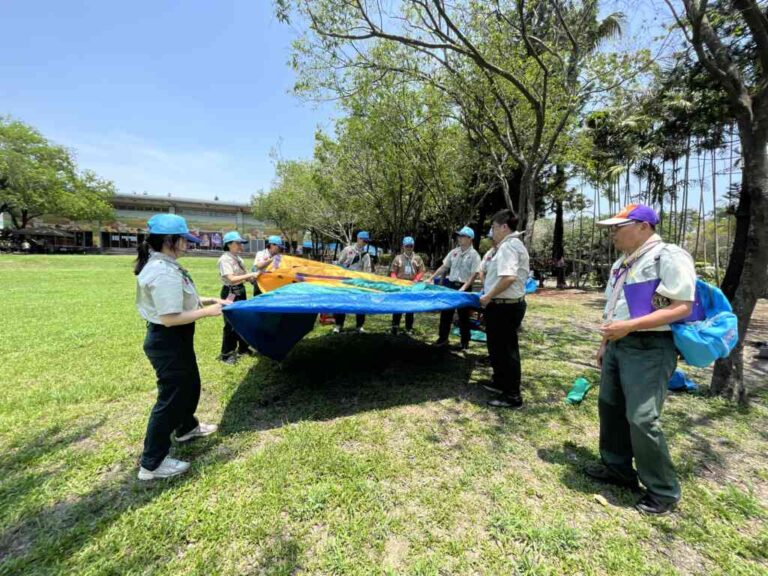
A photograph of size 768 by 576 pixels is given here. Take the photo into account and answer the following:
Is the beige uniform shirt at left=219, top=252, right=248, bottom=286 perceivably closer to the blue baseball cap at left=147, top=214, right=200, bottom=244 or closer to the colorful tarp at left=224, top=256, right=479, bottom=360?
the colorful tarp at left=224, top=256, right=479, bottom=360

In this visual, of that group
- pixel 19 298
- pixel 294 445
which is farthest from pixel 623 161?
pixel 19 298

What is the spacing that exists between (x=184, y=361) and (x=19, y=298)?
10567mm

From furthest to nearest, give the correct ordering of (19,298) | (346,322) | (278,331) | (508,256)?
(19,298) → (346,322) → (278,331) → (508,256)

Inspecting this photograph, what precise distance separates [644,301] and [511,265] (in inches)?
47.8

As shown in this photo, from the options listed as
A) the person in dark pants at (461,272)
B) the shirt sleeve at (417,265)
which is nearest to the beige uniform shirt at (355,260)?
the shirt sleeve at (417,265)

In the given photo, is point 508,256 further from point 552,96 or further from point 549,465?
point 552,96

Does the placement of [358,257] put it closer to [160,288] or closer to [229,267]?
[229,267]

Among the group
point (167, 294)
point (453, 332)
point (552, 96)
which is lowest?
point (453, 332)

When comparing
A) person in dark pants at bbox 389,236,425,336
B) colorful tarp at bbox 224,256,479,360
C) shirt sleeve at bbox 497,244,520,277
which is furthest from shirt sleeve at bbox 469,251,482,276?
shirt sleeve at bbox 497,244,520,277

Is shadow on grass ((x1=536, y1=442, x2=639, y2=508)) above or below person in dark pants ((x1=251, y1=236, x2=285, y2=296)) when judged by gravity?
below

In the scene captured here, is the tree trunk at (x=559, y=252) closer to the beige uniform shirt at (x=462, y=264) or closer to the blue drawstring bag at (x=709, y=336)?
the beige uniform shirt at (x=462, y=264)

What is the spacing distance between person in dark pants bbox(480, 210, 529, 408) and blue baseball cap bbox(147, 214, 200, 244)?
2.42m

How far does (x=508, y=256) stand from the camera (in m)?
3.21

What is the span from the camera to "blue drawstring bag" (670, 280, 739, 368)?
1951 millimetres
